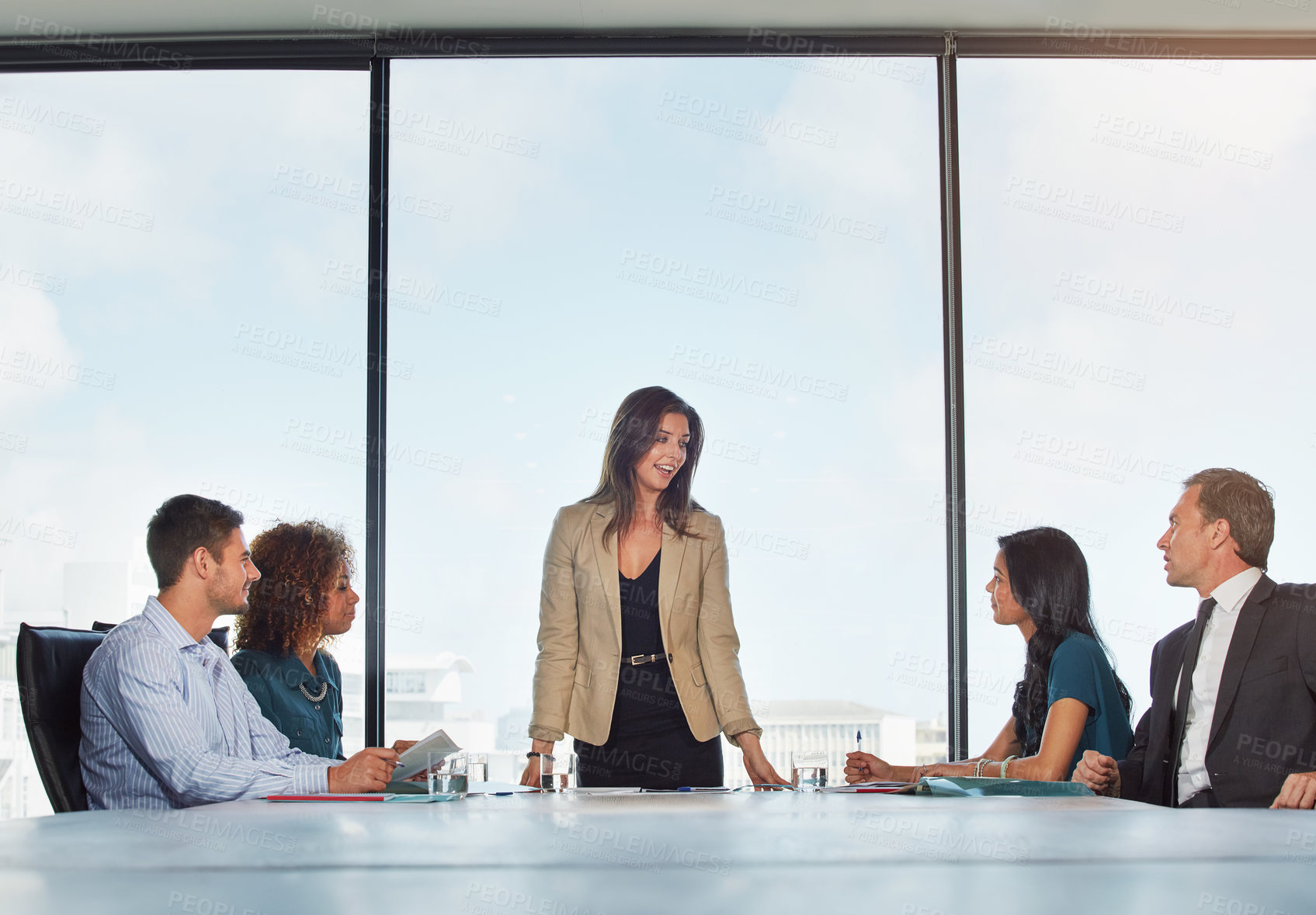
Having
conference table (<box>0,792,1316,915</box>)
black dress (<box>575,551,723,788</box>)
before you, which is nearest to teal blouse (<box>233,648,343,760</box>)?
black dress (<box>575,551,723,788</box>)

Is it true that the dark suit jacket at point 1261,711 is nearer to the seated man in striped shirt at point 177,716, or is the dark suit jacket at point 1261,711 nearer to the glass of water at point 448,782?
the glass of water at point 448,782

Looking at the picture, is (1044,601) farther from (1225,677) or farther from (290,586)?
(290,586)

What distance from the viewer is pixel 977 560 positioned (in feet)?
11.9

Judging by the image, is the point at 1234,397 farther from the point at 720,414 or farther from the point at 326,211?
the point at 326,211

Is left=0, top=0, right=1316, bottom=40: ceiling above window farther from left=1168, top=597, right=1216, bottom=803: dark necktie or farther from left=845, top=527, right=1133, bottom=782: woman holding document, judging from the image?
left=1168, top=597, right=1216, bottom=803: dark necktie

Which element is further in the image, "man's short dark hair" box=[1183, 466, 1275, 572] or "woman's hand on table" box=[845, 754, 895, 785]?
"man's short dark hair" box=[1183, 466, 1275, 572]

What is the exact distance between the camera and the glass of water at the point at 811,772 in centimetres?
195

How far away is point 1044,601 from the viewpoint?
2.53 meters

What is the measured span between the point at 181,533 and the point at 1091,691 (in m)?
1.97

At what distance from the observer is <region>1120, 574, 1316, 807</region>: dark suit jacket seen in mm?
2098

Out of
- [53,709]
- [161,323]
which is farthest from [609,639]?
[161,323]

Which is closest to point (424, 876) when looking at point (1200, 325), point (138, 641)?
point (138, 641)

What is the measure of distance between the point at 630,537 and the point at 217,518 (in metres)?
1.06

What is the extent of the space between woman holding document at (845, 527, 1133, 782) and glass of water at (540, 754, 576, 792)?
60 centimetres
